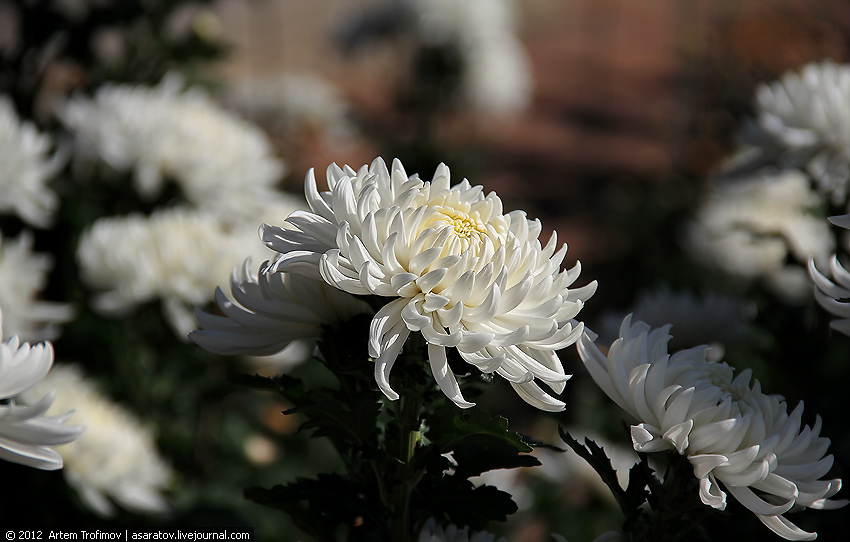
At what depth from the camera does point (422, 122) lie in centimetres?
505

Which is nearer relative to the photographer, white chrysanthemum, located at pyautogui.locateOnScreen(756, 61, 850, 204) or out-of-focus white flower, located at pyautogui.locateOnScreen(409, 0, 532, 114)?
white chrysanthemum, located at pyautogui.locateOnScreen(756, 61, 850, 204)

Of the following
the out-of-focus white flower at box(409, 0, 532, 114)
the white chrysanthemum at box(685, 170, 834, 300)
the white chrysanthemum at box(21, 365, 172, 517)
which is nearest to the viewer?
the white chrysanthemum at box(21, 365, 172, 517)

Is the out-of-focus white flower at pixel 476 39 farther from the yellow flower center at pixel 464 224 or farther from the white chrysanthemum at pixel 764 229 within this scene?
the yellow flower center at pixel 464 224

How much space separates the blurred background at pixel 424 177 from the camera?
5.26 feet

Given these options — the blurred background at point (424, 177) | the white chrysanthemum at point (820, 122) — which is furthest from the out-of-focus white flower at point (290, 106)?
the white chrysanthemum at point (820, 122)

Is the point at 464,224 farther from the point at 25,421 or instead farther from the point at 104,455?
the point at 104,455

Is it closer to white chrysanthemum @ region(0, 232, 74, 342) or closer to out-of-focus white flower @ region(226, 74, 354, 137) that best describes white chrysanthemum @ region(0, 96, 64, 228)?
white chrysanthemum @ region(0, 232, 74, 342)

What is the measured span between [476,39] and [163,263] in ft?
11.7

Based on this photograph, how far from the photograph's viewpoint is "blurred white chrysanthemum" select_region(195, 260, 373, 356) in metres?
0.89

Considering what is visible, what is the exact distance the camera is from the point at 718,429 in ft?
2.61

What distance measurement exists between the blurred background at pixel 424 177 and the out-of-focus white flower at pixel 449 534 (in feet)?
1.20

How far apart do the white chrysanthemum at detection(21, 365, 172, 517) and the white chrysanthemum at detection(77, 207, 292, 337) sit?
0.20 metres

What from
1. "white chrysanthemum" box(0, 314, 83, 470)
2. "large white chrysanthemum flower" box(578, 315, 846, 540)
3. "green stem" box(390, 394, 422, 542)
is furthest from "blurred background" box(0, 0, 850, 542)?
"white chrysanthemum" box(0, 314, 83, 470)

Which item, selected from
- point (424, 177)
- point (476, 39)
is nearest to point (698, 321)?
point (424, 177)
